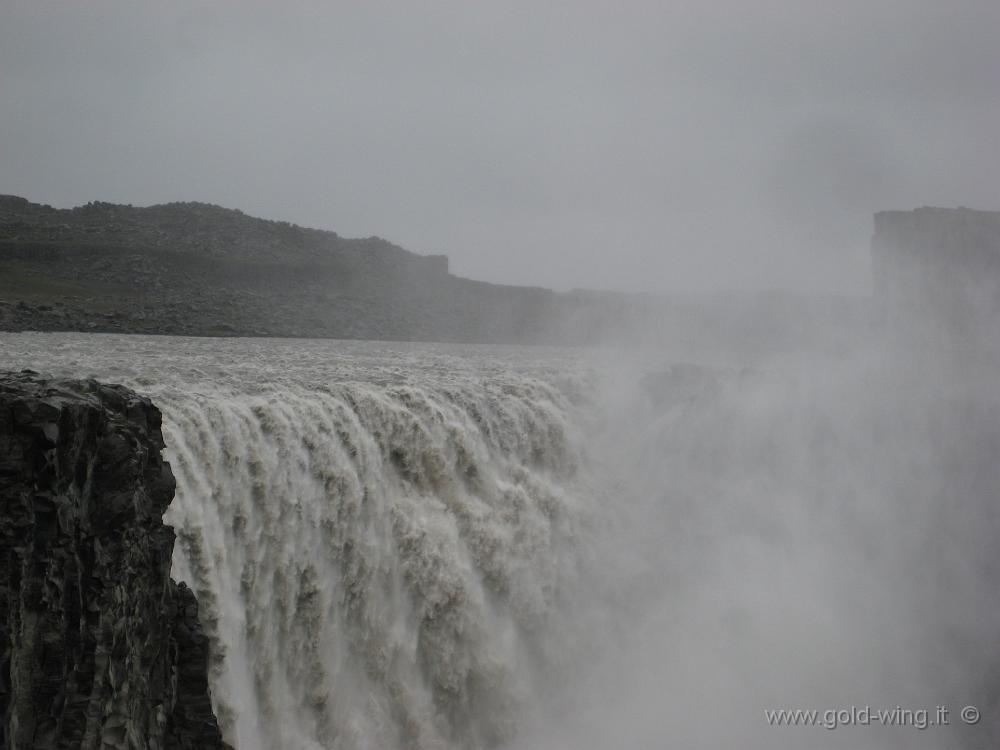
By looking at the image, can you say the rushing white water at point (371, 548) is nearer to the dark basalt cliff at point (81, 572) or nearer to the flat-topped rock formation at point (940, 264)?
the dark basalt cliff at point (81, 572)

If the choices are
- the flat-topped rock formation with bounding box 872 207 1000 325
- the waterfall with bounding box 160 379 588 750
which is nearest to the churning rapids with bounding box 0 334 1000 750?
the waterfall with bounding box 160 379 588 750

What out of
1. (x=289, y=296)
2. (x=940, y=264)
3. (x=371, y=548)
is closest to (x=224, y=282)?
(x=289, y=296)

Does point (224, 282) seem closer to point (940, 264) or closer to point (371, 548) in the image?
point (940, 264)

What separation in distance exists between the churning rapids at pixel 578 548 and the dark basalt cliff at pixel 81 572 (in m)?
2.43

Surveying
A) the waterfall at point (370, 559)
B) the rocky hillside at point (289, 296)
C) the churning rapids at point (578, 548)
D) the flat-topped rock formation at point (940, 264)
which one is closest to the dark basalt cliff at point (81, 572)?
the waterfall at point (370, 559)

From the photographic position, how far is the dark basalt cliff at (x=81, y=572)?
9.22 meters

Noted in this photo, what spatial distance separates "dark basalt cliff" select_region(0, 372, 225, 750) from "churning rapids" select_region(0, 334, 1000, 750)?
2428 mm

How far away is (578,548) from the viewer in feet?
73.8

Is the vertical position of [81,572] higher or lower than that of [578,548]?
higher

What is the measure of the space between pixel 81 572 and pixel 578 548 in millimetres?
13937

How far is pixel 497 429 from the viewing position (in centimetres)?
2209

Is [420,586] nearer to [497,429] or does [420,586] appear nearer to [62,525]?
[497,429]

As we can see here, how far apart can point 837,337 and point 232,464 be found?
3932 cm

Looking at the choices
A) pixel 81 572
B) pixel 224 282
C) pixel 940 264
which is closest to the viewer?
pixel 81 572
